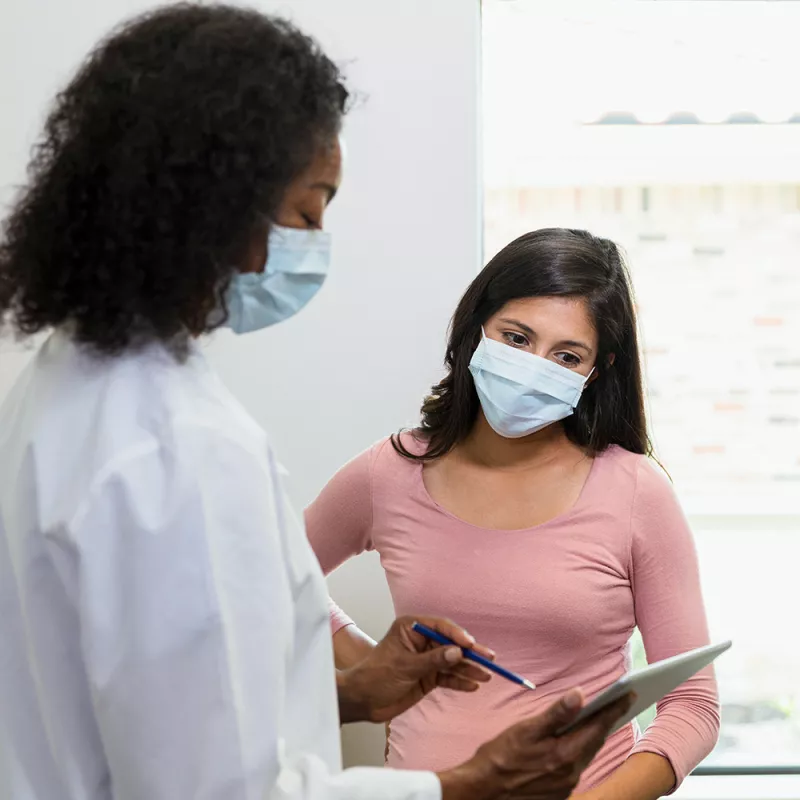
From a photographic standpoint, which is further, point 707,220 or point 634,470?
point 707,220

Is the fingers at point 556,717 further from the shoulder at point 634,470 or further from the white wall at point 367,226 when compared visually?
the white wall at point 367,226

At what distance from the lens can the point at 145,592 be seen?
737 mm

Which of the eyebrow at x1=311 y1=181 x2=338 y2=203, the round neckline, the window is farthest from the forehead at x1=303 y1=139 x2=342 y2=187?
the window

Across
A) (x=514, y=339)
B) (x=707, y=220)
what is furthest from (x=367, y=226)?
(x=707, y=220)

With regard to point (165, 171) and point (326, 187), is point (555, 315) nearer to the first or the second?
point (326, 187)

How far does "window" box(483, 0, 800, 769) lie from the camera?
2359 millimetres

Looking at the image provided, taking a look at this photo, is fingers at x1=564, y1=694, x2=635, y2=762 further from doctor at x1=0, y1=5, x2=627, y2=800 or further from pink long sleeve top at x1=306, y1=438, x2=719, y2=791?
pink long sleeve top at x1=306, y1=438, x2=719, y2=791

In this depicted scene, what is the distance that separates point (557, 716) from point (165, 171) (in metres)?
0.60

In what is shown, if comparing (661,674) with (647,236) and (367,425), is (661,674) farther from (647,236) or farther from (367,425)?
(647,236)

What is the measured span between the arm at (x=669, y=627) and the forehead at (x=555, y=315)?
26 cm

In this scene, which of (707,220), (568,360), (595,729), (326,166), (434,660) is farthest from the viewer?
(707,220)

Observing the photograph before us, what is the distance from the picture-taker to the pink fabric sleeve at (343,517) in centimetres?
169

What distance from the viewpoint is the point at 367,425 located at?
2.12 metres

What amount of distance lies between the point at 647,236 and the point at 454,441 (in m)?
1.12
